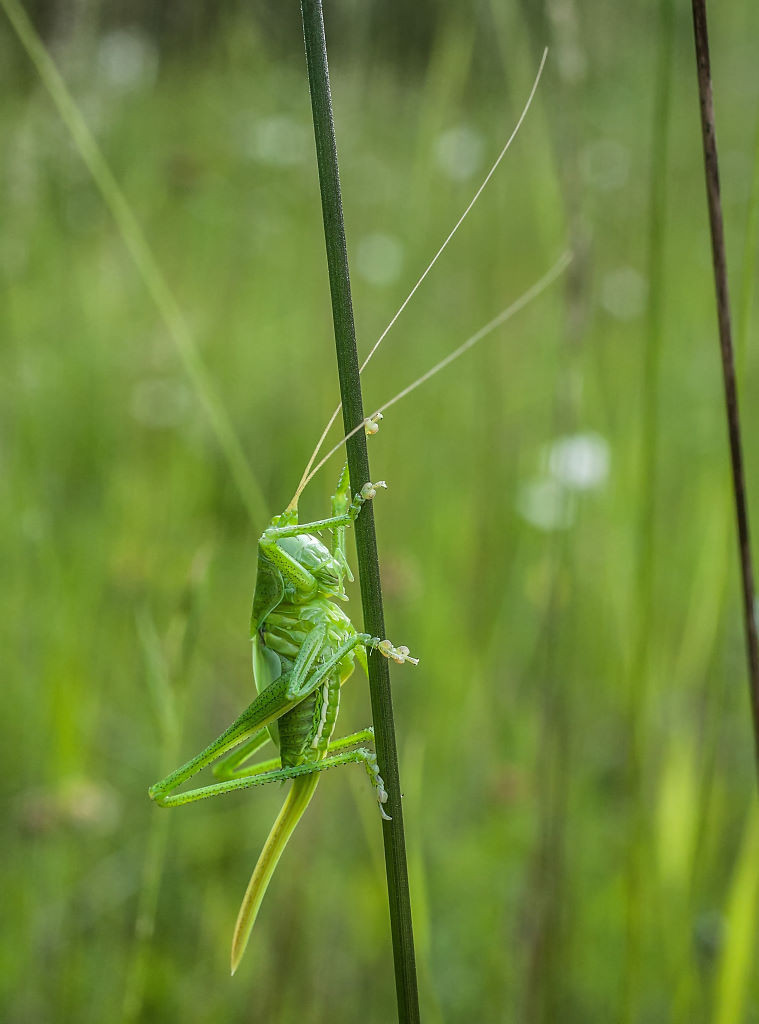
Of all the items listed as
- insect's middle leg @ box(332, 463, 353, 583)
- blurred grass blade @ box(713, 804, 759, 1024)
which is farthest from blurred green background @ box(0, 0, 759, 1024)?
insect's middle leg @ box(332, 463, 353, 583)

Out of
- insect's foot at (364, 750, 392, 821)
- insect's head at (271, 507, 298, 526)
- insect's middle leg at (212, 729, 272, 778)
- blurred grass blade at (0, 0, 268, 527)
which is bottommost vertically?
insect's foot at (364, 750, 392, 821)

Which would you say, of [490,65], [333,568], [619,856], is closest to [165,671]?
[333,568]

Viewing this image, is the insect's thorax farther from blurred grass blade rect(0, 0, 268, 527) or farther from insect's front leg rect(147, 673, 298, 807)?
blurred grass blade rect(0, 0, 268, 527)

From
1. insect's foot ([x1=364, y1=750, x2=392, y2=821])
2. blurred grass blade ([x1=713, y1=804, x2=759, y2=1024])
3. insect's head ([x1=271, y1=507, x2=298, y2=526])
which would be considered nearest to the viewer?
insect's foot ([x1=364, y1=750, x2=392, y2=821])

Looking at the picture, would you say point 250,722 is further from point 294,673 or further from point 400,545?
point 400,545

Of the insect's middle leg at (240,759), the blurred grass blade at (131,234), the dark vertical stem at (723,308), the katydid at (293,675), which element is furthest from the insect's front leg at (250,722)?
the dark vertical stem at (723,308)

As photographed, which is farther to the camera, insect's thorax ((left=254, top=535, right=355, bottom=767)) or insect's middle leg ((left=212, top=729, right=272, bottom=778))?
insect's middle leg ((left=212, top=729, right=272, bottom=778))

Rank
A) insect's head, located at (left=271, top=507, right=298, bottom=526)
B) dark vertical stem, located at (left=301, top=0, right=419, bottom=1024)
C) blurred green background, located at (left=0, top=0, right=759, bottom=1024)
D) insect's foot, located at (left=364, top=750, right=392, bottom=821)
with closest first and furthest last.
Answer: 1. dark vertical stem, located at (left=301, top=0, right=419, bottom=1024)
2. insect's foot, located at (left=364, top=750, right=392, bottom=821)
3. insect's head, located at (left=271, top=507, right=298, bottom=526)
4. blurred green background, located at (left=0, top=0, right=759, bottom=1024)

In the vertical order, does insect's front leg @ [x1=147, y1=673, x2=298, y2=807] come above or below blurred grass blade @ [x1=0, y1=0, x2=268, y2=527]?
below
